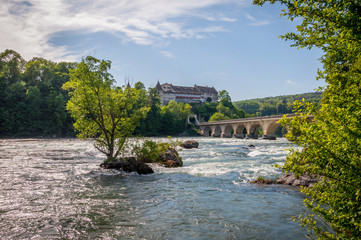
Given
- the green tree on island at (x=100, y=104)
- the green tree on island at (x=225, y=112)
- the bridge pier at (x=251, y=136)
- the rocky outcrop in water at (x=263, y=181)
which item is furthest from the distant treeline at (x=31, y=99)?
the rocky outcrop in water at (x=263, y=181)

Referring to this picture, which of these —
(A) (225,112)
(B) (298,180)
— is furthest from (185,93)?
(B) (298,180)

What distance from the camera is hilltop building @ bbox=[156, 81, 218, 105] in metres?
156

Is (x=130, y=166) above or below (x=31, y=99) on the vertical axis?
below

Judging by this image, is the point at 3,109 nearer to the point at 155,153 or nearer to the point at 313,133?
the point at 155,153

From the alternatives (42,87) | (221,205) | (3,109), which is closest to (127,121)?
(221,205)

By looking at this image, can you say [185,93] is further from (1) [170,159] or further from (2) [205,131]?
(1) [170,159]

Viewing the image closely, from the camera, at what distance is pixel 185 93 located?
532ft

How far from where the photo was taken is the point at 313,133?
4.51 m

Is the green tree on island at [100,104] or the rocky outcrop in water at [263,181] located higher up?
the green tree on island at [100,104]

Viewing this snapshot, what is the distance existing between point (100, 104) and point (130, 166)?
500 centimetres

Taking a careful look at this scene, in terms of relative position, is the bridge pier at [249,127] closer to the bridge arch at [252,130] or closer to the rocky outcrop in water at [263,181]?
the bridge arch at [252,130]

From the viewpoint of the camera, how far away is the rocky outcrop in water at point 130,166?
695 inches

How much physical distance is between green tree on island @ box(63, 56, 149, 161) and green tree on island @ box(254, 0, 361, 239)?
14.3 metres

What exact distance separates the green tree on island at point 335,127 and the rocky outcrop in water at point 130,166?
44.7ft
